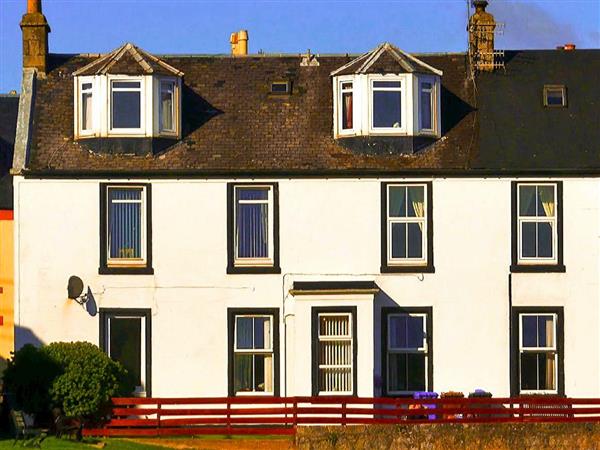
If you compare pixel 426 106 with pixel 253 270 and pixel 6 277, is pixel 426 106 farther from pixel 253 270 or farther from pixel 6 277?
pixel 6 277

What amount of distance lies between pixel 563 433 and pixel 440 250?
5.99 m

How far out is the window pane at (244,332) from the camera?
43.0 metres

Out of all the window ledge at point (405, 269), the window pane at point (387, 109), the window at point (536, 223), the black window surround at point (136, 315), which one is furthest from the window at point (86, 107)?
the window at point (536, 223)

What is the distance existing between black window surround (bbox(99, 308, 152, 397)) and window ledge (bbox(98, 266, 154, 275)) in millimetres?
898

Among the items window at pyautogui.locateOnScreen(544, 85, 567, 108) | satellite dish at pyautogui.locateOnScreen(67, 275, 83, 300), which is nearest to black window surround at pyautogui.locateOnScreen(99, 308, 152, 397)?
Answer: satellite dish at pyautogui.locateOnScreen(67, 275, 83, 300)

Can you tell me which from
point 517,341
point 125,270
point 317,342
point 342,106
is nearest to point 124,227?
point 125,270

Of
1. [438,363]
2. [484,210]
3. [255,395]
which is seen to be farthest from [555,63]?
[255,395]

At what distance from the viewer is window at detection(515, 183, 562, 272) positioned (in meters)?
43.4

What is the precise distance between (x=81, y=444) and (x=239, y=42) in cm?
1766

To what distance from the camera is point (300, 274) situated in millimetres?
43094

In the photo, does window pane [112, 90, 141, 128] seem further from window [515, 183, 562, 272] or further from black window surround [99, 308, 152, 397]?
window [515, 183, 562, 272]

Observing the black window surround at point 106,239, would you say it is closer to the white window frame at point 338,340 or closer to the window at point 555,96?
the white window frame at point 338,340

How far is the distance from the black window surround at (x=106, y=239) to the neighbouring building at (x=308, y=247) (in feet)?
0.18

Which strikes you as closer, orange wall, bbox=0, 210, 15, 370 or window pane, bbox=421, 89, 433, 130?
window pane, bbox=421, 89, 433, 130
